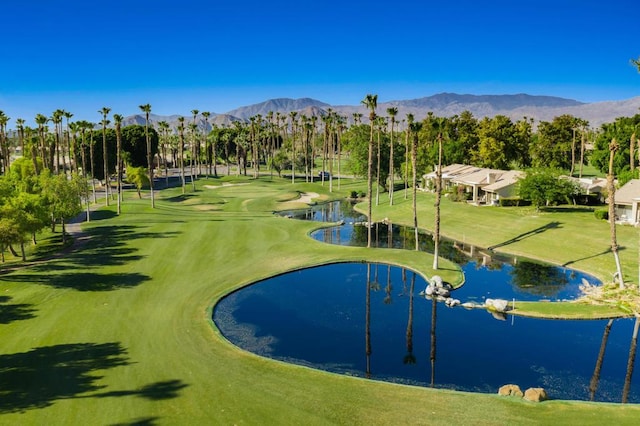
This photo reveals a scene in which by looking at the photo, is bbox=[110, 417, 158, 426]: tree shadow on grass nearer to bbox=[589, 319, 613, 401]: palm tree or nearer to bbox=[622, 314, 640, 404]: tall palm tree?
bbox=[589, 319, 613, 401]: palm tree

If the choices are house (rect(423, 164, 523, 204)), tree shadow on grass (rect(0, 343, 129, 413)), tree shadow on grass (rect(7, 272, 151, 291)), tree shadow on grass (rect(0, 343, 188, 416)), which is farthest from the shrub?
tree shadow on grass (rect(0, 343, 129, 413))

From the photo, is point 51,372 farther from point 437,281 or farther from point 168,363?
point 437,281

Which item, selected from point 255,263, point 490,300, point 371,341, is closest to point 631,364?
point 490,300

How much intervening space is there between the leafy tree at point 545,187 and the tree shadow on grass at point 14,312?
61582mm

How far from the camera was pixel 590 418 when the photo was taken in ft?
68.3

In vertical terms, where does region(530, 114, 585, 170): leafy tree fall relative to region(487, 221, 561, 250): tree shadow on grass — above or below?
above

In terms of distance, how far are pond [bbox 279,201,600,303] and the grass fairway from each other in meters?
3.58

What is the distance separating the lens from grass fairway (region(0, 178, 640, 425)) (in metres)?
21.0

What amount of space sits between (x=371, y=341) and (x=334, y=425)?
36.8 feet

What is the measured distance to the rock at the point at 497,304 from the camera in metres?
36.3

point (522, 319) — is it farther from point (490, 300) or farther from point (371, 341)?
point (371, 341)

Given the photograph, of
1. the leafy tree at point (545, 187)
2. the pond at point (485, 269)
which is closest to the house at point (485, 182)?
the leafy tree at point (545, 187)

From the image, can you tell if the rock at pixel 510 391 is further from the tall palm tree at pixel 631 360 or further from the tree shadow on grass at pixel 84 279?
the tree shadow on grass at pixel 84 279

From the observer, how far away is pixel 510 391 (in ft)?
76.6
